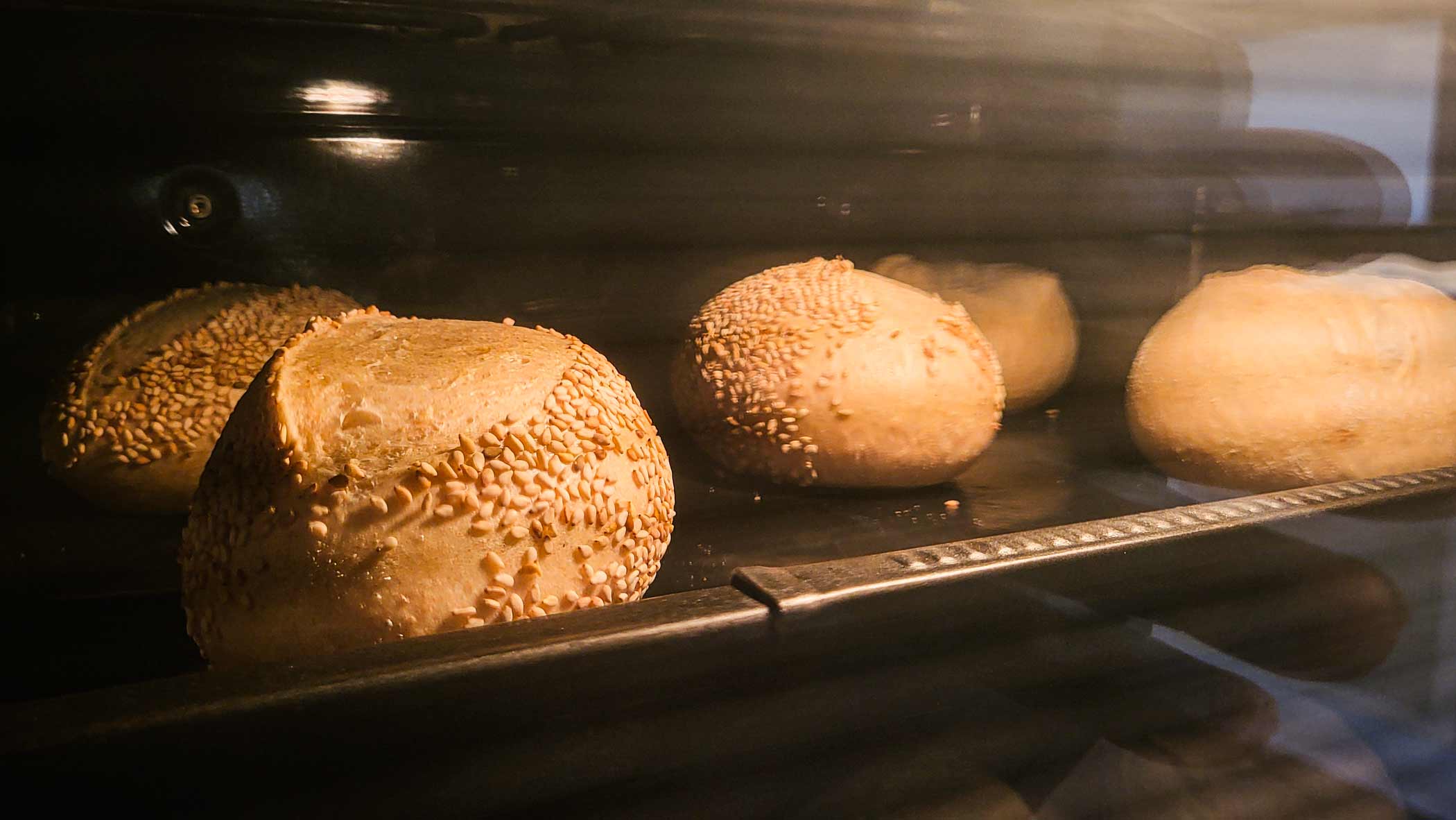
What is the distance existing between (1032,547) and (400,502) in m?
0.62

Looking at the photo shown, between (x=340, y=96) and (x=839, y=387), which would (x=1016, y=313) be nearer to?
(x=839, y=387)

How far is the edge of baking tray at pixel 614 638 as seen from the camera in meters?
0.59

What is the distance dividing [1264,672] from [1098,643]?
0.30 m

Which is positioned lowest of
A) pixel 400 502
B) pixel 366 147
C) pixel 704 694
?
pixel 704 694

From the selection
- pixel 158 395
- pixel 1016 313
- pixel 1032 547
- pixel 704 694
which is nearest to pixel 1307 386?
pixel 1016 313

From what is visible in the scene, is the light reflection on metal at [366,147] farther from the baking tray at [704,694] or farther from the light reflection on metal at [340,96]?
the baking tray at [704,694]

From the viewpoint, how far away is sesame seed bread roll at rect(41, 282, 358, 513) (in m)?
1.05

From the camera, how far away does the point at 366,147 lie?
4.30 ft

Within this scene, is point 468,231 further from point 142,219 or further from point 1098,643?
point 1098,643

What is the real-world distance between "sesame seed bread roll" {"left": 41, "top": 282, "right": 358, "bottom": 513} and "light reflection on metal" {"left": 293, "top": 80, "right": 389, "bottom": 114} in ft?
0.94

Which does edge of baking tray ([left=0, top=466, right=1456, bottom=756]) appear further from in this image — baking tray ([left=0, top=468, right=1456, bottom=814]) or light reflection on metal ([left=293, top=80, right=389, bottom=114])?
light reflection on metal ([left=293, top=80, right=389, bottom=114])

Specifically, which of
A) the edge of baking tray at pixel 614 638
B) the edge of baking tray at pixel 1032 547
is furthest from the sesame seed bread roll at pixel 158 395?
the edge of baking tray at pixel 1032 547

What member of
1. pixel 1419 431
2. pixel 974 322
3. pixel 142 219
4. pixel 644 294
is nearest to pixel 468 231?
pixel 644 294

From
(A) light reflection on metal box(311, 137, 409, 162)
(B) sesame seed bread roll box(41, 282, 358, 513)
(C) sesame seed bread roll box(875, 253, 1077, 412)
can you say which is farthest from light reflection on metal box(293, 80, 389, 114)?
(C) sesame seed bread roll box(875, 253, 1077, 412)
